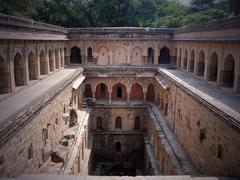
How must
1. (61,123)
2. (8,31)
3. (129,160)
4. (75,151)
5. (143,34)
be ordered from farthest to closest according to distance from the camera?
(143,34) < (129,160) < (61,123) < (75,151) < (8,31)

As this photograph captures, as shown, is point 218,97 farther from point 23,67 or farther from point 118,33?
point 118,33

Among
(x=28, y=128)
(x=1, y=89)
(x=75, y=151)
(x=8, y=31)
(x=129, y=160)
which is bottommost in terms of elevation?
(x=129, y=160)

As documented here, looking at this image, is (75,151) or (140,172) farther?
(140,172)

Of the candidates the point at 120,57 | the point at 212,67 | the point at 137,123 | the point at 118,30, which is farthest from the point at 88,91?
the point at 212,67

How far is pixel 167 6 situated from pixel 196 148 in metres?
35.8

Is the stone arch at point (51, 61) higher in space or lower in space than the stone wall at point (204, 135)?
higher

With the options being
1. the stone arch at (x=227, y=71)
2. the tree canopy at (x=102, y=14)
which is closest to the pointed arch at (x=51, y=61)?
the tree canopy at (x=102, y=14)

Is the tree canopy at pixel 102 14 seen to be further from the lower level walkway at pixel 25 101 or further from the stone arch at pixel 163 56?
the lower level walkway at pixel 25 101

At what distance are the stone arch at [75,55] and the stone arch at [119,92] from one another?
16.8 ft

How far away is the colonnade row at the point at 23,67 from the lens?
41.8ft

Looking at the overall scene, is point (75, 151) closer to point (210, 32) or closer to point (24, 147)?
point (24, 147)

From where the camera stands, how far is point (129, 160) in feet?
80.8

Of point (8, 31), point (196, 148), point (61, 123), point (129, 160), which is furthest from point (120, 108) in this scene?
point (8, 31)

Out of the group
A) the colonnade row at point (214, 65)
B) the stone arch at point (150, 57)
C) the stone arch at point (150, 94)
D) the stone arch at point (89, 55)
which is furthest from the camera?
the stone arch at point (150, 57)
